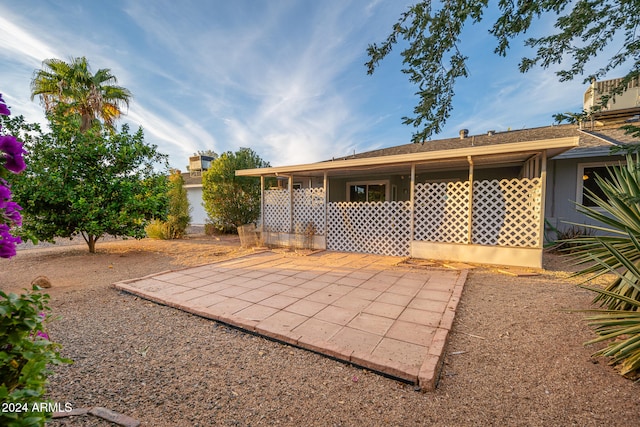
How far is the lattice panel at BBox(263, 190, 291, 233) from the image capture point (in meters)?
8.97

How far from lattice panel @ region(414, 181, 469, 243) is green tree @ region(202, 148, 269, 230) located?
23.5 ft

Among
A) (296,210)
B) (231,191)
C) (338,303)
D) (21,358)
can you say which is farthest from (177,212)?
(21,358)

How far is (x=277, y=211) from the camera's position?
30.1ft

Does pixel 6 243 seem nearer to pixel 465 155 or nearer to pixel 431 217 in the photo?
pixel 465 155

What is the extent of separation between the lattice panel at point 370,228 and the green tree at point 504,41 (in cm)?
472

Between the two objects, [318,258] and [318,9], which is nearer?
[318,9]

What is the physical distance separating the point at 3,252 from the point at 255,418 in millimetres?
1614

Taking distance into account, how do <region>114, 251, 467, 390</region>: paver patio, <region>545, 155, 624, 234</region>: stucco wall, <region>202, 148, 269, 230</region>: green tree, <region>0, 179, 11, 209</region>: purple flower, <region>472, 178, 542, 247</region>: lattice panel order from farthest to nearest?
1. <region>202, 148, 269, 230</region>: green tree
2. <region>545, 155, 624, 234</region>: stucco wall
3. <region>472, 178, 542, 247</region>: lattice panel
4. <region>114, 251, 467, 390</region>: paver patio
5. <region>0, 179, 11, 209</region>: purple flower

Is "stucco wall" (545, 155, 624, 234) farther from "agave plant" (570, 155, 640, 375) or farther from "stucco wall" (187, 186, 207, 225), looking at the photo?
"stucco wall" (187, 186, 207, 225)

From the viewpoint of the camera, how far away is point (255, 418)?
170 cm

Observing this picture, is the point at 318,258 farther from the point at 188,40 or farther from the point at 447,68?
the point at 188,40

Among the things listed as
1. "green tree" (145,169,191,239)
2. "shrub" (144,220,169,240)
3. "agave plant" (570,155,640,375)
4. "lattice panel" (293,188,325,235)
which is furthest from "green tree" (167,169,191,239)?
"agave plant" (570,155,640,375)

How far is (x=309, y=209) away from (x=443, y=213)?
3.97 m

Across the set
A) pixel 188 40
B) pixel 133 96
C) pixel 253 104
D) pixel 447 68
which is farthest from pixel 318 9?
pixel 133 96
